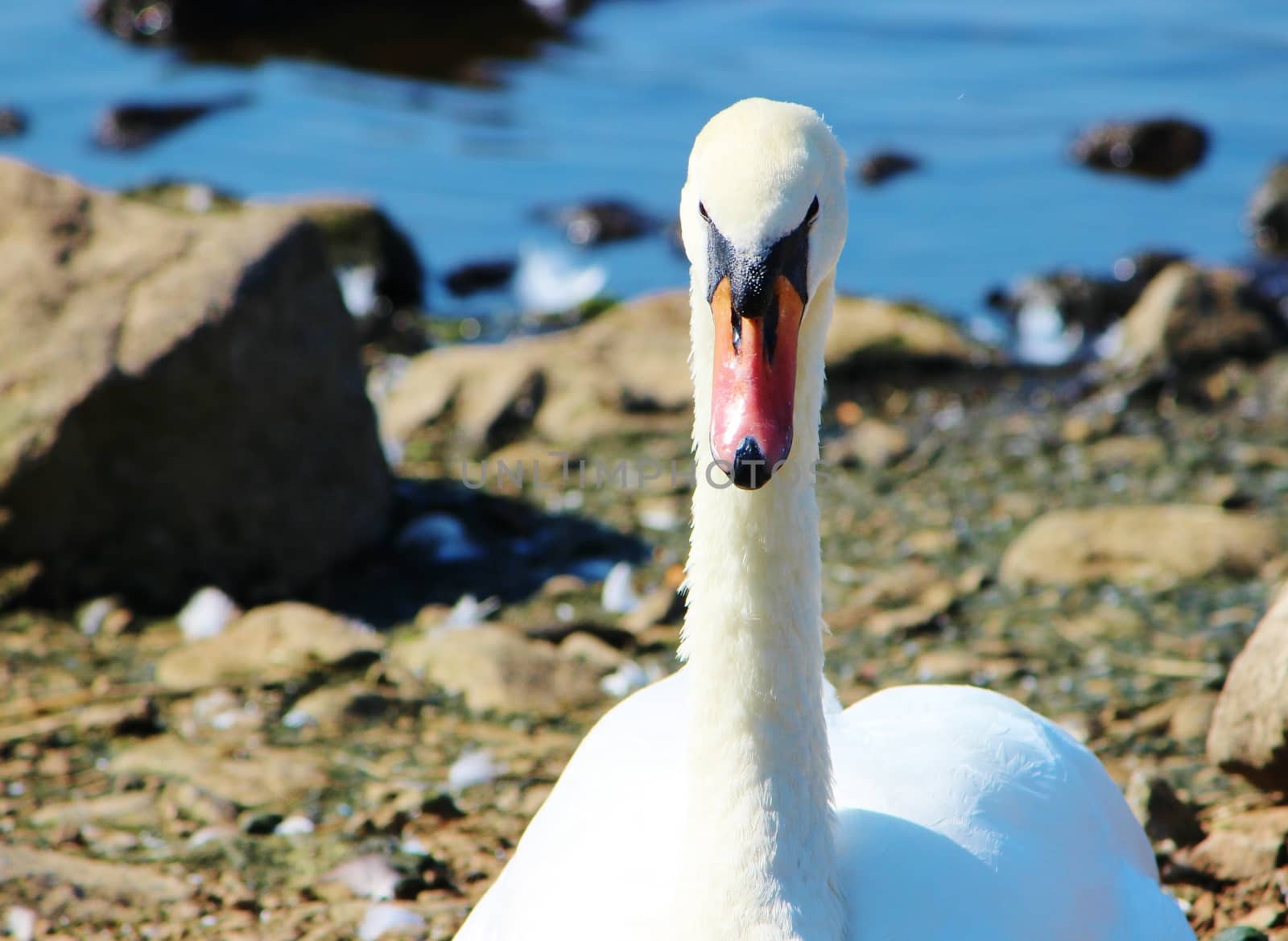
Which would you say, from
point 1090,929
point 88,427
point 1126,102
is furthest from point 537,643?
point 1126,102

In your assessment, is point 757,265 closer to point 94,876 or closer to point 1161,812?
point 1161,812

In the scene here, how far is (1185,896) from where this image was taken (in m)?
3.91

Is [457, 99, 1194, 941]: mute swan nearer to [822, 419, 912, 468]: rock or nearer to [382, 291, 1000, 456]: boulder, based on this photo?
[822, 419, 912, 468]: rock

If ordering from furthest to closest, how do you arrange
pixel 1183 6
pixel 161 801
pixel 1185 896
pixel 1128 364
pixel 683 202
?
pixel 1183 6, pixel 1128 364, pixel 161 801, pixel 1185 896, pixel 683 202

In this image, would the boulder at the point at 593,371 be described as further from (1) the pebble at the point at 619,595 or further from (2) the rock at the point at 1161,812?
(2) the rock at the point at 1161,812

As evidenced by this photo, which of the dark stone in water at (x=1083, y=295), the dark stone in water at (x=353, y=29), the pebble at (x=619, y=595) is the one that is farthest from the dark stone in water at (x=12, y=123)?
the pebble at (x=619, y=595)

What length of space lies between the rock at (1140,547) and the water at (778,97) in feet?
14.3

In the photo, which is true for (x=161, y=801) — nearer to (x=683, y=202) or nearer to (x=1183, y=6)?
(x=683, y=202)

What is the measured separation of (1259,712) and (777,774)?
60.3 inches

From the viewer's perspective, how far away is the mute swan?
8.31ft

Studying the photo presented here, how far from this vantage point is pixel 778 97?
40.3ft

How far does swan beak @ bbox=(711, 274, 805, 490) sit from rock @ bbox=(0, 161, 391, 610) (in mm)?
3414

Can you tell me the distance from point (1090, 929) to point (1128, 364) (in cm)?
491

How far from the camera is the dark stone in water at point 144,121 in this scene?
12727 mm
